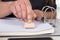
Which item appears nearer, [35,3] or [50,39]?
[50,39]

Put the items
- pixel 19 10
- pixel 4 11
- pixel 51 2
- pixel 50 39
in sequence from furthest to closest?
pixel 51 2 < pixel 4 11 < pixel 19 10 < pixel 50 39

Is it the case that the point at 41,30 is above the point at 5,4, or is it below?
below

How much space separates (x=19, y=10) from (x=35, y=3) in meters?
0.60

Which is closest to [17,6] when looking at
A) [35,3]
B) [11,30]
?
[11,30]

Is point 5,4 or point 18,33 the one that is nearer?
point 18,33

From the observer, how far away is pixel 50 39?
0.56m

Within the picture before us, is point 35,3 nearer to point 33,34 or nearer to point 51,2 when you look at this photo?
point 51,2

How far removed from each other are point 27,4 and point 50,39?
0.28 metres

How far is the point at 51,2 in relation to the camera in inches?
51.6

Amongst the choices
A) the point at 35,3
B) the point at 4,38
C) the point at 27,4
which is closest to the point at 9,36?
the point at 4,38

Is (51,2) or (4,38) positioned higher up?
(51,2)

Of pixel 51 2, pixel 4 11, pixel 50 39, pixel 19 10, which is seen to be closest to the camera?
pixel 50 39

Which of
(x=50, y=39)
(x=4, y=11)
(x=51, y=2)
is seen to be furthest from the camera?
(x=51, y=2)

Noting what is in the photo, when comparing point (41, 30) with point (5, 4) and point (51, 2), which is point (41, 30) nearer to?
point (5, 4)
